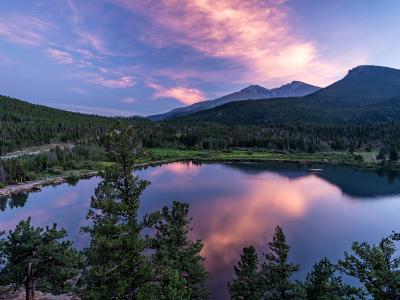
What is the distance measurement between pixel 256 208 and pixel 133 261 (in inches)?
2177

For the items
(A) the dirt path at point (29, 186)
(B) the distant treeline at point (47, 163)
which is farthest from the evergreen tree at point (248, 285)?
(A) the dirt path at point (29, 186)

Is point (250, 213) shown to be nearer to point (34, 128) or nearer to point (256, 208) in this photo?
point (256, 208)

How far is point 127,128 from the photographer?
16969 mm

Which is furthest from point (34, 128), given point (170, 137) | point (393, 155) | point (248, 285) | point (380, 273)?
point (380, 273)

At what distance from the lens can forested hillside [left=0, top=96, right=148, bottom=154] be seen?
5743 inches

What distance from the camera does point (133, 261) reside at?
16.1 metres

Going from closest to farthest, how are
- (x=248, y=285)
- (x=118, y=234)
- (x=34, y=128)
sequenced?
1. (x=118, y=234)
2. (x=248, y=285)
3. (x=34, y=128)

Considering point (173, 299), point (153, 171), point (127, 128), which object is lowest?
point (153, 171)

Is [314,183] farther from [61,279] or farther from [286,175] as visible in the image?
[61,279]

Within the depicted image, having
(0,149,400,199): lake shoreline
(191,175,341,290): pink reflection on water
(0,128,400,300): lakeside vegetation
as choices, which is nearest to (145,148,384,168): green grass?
(0,149,400,199): lake shoreline

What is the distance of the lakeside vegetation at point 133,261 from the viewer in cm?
1479

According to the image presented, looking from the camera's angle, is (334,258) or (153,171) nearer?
(334,258)

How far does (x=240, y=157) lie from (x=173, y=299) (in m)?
141

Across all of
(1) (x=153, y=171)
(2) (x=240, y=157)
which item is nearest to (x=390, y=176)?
(2) (x=240, y=157)
